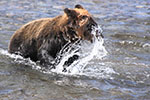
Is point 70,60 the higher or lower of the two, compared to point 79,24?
lower

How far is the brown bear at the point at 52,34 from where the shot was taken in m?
6.25

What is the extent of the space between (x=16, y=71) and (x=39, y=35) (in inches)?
34.4

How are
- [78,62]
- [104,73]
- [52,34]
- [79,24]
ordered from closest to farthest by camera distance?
[79,24]
[52,34]
[104,73]
[78,62]

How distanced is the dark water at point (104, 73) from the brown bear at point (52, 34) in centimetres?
36

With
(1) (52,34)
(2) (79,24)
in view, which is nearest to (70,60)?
(1) (52,34)

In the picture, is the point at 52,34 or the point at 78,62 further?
the point at 78,62

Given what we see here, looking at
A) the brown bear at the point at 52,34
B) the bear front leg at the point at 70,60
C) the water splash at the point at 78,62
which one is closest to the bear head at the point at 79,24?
the brown bear at the point at 52,34

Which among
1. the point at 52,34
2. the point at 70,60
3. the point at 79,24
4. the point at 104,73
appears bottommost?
the point at 104,73

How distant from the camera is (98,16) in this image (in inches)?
555

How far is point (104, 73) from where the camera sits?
698 centimetres

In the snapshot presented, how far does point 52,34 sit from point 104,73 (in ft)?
4.41

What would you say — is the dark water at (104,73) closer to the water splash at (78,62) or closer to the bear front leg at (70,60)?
the water splash at (78,62)

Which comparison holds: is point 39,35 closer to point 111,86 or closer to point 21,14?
point 111,86

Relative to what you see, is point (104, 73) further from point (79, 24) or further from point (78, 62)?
point (79, 24)
